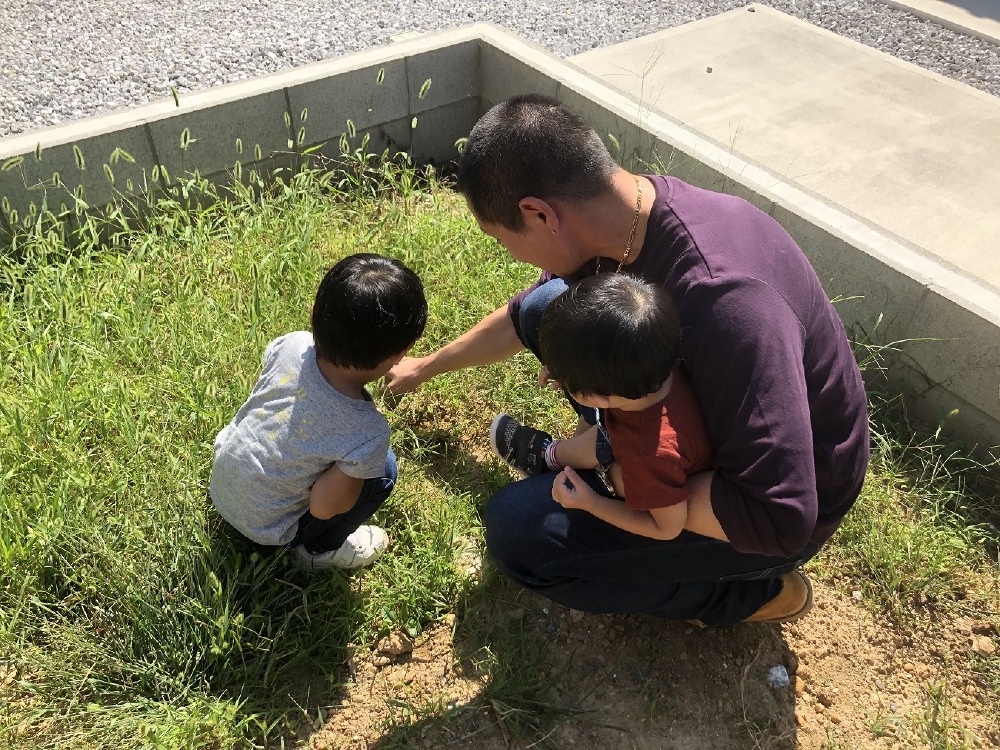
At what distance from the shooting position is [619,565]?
186cm

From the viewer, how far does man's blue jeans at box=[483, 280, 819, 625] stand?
180cm

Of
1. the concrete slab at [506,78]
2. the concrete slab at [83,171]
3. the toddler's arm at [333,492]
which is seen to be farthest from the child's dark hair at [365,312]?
the concrete slab at [506,78]

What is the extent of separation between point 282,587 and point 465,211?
6.26 ft

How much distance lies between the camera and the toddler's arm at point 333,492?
180cm

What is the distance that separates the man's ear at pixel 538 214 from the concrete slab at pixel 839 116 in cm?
155

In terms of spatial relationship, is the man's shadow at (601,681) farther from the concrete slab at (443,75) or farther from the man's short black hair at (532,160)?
the concrete slab at (443,75)

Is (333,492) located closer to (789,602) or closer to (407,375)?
(407,375)

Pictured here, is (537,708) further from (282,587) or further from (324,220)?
(324,220)

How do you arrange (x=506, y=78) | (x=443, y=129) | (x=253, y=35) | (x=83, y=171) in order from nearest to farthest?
(x=83, y=171), (x=506, y=78), (x=443, y=129), (x=253, y=35)

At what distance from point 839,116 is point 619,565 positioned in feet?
9.98

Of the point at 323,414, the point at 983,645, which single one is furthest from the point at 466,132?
the point at 983,645

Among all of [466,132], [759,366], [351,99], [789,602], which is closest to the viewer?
[759,366]

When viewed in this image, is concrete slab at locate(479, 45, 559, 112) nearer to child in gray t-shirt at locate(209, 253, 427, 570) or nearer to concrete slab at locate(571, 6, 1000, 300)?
concrete slab at locate(571, 6, 1000, 300)

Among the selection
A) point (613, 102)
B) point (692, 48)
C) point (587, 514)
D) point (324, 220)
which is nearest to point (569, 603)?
point (587, 514)
